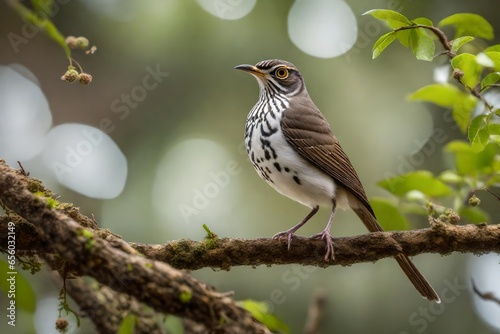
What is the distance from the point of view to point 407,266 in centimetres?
345

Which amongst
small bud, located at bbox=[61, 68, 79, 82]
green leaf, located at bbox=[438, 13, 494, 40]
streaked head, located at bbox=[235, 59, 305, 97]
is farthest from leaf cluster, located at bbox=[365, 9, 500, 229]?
small bud, located at bbox=[61, 68, 79, 82]

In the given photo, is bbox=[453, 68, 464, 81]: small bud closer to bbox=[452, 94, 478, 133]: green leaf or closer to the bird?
bbox=[452, 94, 478, 133]: green leaf

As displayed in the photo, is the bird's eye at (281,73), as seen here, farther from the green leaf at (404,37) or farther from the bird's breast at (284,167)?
the green leaf at (404,37)

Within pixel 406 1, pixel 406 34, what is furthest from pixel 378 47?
pixel 406 1

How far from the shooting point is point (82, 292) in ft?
10.7

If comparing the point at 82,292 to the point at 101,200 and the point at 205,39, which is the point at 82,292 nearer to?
the point at 101,200

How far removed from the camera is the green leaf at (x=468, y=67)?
99.3 inches

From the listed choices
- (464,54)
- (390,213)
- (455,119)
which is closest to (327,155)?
(390,213)

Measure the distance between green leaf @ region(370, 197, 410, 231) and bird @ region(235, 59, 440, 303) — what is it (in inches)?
7.6

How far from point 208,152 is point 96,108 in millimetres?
1386

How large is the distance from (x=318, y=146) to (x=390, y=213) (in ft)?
2.02

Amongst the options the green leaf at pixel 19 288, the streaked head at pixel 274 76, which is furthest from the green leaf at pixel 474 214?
the green leaf at pixel 19 288

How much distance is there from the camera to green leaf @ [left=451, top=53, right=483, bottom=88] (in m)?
2.52

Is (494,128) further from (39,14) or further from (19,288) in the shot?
(19,288)
